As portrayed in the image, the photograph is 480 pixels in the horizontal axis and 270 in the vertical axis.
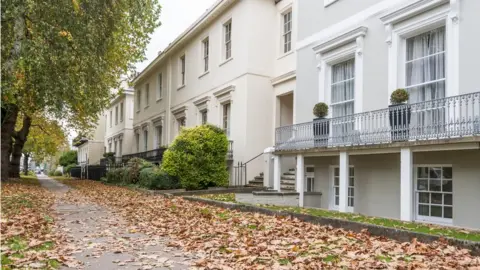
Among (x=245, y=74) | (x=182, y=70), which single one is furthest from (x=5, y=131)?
(x=245, y=74)

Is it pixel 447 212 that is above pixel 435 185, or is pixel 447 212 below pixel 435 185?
below

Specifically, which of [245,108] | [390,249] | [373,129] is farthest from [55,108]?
[390,249]

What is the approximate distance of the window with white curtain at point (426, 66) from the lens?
31.4 feet

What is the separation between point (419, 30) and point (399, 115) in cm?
207

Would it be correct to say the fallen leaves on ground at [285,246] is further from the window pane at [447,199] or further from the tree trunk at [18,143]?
the tree trunk at [18,143]

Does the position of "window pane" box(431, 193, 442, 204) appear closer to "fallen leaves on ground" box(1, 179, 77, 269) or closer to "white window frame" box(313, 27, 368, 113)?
"white window frame" box(313, 27, 368, 113)

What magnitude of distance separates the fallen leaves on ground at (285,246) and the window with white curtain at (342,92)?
3.66 meters

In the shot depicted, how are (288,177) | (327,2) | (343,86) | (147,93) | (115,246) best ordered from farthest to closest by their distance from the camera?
1. (147,93)
2. (288,177)
3. (327,2)
4. (343,86)
5. (115,246)

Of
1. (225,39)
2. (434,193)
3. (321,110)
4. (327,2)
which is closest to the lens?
(434,193)

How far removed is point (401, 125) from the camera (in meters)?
9.49

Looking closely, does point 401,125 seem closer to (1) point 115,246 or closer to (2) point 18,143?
(1) point 115,246

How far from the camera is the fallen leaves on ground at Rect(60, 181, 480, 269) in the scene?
206 inches

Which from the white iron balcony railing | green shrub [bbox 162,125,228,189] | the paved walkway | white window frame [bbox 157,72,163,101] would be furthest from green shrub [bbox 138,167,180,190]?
white window frame [bbox 157,72,163,101]

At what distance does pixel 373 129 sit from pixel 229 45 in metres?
10.7
